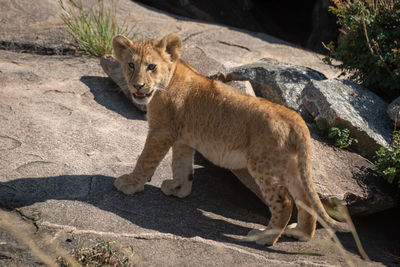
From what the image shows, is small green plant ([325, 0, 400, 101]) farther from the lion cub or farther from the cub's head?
the cub's head

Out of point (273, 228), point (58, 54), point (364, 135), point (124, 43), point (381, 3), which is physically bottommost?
point (58, 54)

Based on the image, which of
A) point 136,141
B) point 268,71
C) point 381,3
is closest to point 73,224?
point 136,141

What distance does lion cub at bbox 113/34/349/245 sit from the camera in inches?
178

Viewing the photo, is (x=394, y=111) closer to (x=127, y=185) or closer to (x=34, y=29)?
(x=127, y=185)

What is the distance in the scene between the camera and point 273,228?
464 cm

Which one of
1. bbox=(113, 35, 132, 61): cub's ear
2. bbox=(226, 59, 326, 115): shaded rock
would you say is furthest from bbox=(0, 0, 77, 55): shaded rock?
bbox=(113, 35, 132, 61): cub's ear

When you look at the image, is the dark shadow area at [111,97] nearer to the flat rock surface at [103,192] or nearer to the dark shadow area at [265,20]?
the flat rock surface at [103,192]

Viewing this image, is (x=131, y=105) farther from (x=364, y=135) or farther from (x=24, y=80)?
(x=364, y=135)

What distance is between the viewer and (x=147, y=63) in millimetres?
4922

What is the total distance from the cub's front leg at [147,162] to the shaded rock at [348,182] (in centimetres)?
105

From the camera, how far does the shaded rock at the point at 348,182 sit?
5.39 metres

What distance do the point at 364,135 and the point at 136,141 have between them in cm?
294

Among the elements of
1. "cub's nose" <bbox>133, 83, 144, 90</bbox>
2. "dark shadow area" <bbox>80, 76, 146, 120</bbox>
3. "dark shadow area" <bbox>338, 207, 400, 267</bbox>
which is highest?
"cub's nose" <bbox>133, 83, 144, 90</bbox>

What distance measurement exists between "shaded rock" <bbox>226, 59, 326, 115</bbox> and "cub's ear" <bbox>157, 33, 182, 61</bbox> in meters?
2.88
